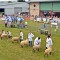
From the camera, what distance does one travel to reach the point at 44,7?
8106 centimetres

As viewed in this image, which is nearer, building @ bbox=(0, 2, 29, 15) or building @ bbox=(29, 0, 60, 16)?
building @ bbox=(29, 0, 60, 16)

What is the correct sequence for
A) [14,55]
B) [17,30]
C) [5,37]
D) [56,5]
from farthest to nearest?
1. [56,5]
2. [17,30]
3. [5,37]
4. [14,55]

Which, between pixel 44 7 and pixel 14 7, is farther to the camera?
Answer: pixel 14 7

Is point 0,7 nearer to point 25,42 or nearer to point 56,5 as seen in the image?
point 56,5

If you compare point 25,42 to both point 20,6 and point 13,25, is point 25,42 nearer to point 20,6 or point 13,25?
point 13,25

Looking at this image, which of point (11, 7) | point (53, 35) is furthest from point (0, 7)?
point (53, 35)

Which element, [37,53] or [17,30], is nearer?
[37,53]

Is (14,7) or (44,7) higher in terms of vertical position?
(44,7)

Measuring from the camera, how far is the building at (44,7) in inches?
3073

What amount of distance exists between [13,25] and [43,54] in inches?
756

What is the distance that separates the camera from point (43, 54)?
30.3 meters

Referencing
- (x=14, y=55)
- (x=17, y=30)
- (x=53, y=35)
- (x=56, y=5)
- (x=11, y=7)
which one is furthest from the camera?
(x=11, y=7)

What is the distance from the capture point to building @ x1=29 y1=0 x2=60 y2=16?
78.1 m

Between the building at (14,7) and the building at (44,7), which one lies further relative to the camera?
the building at (14,7)
